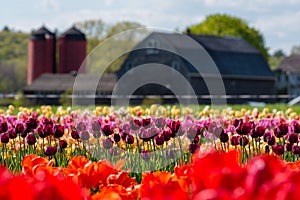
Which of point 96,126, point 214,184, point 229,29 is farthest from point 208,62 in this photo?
point 214,184

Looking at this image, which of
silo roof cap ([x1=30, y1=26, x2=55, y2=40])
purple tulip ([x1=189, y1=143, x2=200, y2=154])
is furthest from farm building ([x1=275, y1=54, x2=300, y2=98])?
purple tulip ([x1=189, y1=143, x2=200, y2=154])

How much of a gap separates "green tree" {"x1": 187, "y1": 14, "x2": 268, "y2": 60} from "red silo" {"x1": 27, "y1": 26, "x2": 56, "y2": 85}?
17.1 metres

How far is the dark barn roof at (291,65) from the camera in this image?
73.6m

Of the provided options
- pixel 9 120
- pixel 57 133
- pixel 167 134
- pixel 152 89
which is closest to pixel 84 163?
pixel 167 134

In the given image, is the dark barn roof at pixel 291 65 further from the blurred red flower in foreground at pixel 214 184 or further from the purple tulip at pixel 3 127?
the blurred red flower in foreground at pixel 214 184

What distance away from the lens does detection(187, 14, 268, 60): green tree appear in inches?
2862

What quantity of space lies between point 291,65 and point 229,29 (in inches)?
337

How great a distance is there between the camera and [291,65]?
74250 millimetres

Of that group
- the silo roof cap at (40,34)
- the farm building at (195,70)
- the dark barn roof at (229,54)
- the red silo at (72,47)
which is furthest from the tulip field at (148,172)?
the silo roof cap at (40,34)

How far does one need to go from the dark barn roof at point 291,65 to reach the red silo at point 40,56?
90.0 ft

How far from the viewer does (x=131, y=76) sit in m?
50.0

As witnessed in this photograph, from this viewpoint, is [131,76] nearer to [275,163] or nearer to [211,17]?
[211,17]

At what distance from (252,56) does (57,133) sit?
52.9m

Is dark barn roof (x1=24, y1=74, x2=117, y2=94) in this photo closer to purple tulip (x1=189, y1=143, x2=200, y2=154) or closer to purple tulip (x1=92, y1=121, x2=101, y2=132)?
purple tulip (x1=92, y1=121, x2=101, y2=132)
